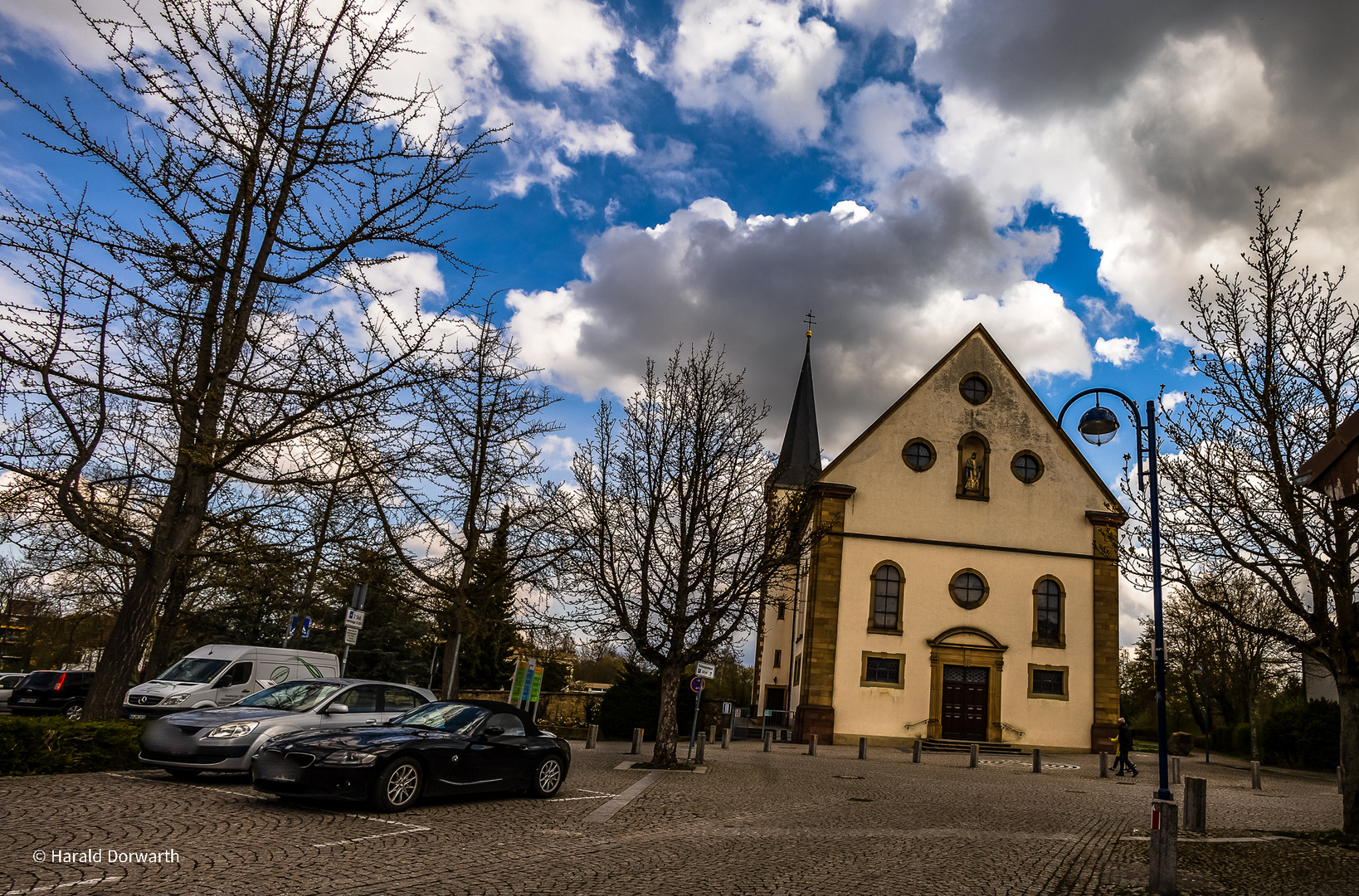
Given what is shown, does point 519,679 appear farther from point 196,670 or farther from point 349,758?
point 349,758

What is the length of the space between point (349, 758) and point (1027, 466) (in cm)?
3162

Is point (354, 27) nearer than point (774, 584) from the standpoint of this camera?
Yes

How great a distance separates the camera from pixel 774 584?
68.3ft

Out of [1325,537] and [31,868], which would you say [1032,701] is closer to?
[1325,537]

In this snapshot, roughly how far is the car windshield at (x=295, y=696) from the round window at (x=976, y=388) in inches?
1151

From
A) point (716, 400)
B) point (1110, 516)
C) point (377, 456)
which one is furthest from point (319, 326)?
point (1110, 516)

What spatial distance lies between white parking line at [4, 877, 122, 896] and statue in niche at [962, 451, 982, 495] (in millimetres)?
32590

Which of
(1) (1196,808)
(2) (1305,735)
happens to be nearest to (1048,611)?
(2) (1305,735)

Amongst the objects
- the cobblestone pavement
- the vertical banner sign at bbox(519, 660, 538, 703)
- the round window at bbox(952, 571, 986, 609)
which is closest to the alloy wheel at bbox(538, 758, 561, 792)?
the cobblestone pavement

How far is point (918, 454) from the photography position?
35438 mm

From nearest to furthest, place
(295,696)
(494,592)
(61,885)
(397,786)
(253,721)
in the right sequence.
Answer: (61,885) < (397,786) < (253,721) < (295,696) < (494,592)

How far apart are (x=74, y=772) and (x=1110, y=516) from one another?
34.3 m

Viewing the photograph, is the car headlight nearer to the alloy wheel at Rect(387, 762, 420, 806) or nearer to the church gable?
the alloy wheel at Rect(387, 762, 420, 806)

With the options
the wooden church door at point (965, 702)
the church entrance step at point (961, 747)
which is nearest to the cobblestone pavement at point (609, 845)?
the church entrance step at point (961, 747)
